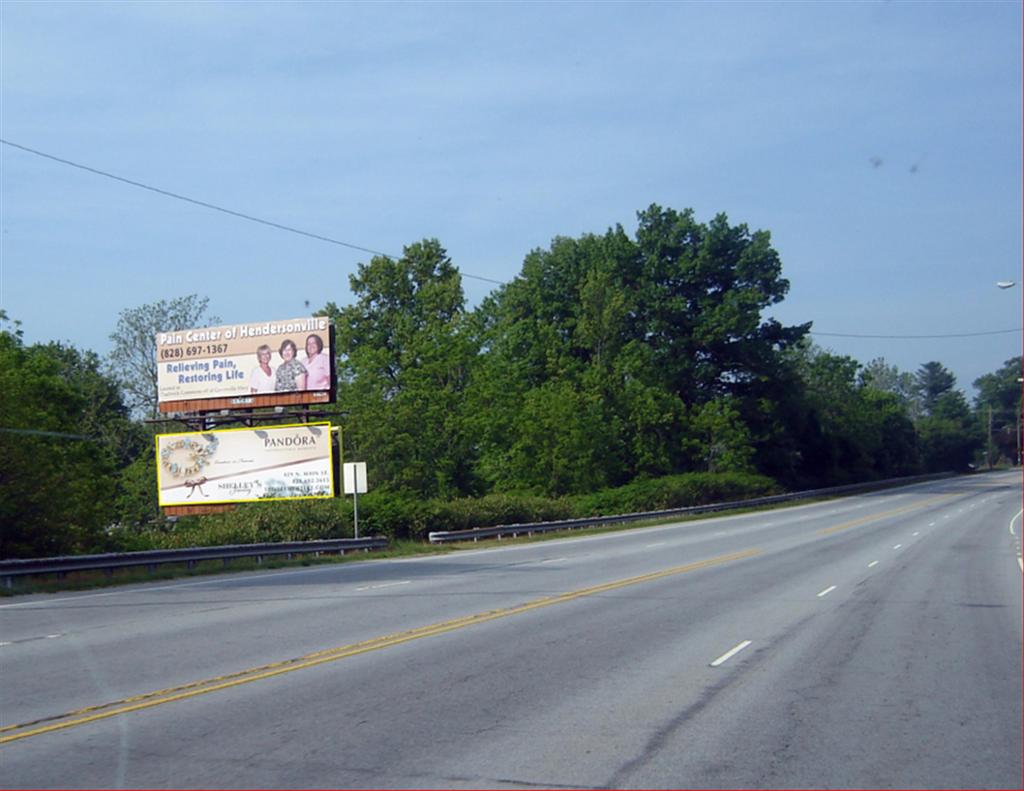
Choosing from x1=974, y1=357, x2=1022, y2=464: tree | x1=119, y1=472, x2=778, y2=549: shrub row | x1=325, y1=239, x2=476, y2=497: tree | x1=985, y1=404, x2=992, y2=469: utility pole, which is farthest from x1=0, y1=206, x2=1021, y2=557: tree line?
x1=985, y1=404, x2=992, y2=469: utility pole

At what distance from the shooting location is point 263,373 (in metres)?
42.3

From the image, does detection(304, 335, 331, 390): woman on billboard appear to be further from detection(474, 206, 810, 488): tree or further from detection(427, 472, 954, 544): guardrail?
detection(474, 206, 810, 488): tree

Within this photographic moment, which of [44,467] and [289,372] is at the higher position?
[289,372]

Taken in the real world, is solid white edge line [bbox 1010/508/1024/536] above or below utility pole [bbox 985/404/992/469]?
below

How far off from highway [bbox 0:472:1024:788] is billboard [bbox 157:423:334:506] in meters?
18.8

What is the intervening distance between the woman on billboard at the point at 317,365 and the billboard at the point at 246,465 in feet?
5.27

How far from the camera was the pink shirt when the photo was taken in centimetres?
4122

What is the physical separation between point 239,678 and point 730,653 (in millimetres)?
5386

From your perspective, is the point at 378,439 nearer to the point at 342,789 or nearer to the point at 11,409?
the point at 11,409

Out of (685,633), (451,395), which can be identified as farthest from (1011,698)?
(451,395)

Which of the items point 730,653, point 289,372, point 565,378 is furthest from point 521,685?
point 565,378

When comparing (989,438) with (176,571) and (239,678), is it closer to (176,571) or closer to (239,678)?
(176,571)

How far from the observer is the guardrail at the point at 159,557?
21714 millimetres

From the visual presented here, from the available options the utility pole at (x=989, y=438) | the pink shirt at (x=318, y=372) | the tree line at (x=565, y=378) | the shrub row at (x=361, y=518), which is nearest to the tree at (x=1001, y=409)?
the utility pole at (x=989, y=438)
